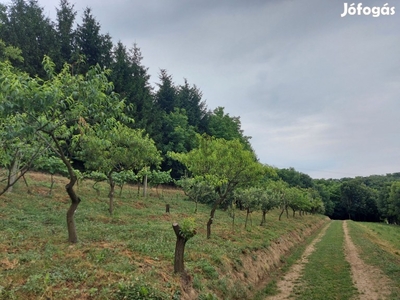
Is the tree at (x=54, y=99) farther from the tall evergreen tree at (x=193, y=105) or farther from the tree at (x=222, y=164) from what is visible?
the tall evergreen tree at (x=193, y=105)

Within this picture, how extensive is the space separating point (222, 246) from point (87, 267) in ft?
24.4

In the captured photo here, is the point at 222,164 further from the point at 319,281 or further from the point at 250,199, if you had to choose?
the point at 250,199

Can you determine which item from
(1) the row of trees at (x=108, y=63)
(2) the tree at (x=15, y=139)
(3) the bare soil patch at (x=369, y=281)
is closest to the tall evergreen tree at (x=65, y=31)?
(1) the row of trees at (x=108, y=63)

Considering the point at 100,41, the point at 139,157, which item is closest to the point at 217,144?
the point at 139,157

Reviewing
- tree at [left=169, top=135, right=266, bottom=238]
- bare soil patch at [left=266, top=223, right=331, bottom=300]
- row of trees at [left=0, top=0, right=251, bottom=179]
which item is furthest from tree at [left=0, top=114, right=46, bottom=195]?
row of trees at [left=0, top=0, right=251, bottom=179]

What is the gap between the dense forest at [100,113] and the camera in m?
7.52

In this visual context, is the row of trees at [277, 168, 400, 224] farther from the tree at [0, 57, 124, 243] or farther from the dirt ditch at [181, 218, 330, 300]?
the tree at [0, 57, 124, 243]

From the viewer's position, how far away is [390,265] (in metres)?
14.7

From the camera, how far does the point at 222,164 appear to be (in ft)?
51.9

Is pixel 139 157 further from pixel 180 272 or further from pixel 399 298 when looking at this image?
pixel 399 298

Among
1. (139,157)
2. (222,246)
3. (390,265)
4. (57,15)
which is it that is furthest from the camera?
(57,15)

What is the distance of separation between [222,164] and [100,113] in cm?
910

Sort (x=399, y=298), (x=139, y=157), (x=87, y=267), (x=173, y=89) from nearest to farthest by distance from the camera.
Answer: (x=87, y=267), (x=399, y=298), (x=139, y=157), (x=173, y=89)

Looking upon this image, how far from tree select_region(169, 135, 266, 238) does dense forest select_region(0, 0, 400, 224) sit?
14 cm
